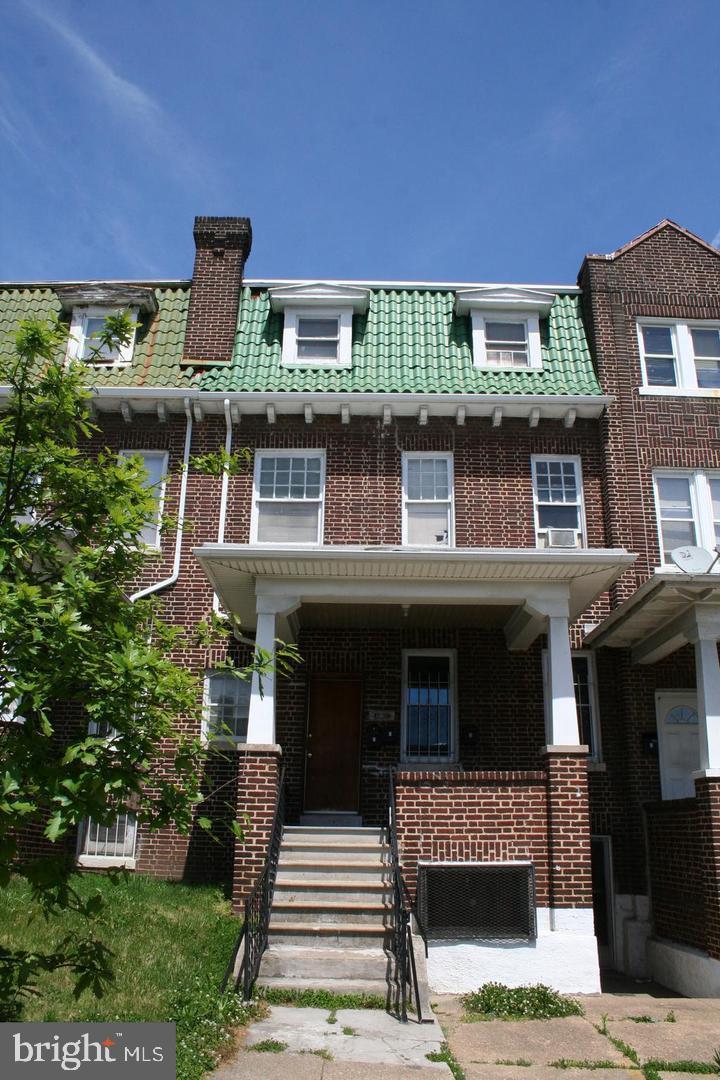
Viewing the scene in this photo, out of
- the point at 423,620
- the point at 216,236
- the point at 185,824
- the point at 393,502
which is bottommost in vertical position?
the point at 185,824

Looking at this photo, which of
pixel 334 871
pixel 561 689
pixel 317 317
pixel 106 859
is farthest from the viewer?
pixel 317 317

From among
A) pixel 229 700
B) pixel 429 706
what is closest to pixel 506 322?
pixel 429 706

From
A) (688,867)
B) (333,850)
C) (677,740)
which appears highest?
(677,740)

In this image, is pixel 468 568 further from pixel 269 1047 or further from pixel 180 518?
pixel 269 1047

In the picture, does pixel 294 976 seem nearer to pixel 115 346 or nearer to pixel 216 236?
pixel 115 346

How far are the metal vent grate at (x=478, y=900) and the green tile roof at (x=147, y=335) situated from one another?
903 centimetres

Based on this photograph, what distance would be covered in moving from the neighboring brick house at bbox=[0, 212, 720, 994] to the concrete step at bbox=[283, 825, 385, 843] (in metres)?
0.84

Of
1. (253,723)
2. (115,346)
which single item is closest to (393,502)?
(253,723)

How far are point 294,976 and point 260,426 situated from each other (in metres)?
8.68

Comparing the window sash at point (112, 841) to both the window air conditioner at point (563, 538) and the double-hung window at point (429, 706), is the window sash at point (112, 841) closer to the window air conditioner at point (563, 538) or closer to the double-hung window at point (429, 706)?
the double-hung window at point (429, 706)

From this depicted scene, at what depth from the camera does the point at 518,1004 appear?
8.44 meters

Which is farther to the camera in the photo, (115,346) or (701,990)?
(701,990)

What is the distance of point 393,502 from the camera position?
14.0 m

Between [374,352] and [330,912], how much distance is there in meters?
9.49
